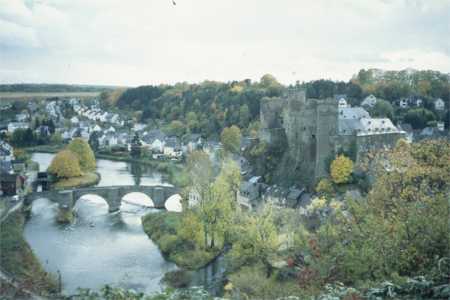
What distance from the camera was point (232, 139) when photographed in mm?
23984

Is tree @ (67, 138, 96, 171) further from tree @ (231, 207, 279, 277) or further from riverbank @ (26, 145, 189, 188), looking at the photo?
tree @ (231, 207, 279, 277)

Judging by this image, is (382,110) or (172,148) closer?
(382,110)

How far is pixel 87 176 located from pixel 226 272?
37.2 feet

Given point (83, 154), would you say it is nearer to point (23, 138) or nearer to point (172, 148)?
point (23, 138)

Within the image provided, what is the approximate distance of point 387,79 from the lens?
955 inches

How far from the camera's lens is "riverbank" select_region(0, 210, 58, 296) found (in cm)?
846

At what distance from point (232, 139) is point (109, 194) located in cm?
993

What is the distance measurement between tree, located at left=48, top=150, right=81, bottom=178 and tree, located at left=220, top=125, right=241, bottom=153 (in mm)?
7500

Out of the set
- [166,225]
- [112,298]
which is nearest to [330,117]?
[166,225]

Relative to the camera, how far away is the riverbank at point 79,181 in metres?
17.8

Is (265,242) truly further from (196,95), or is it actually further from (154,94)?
(154,94)

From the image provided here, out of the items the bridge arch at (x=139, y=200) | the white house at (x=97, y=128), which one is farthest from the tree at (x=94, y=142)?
the bridge arch at (x=139, y=200)

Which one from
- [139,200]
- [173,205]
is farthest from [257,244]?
[139,200]

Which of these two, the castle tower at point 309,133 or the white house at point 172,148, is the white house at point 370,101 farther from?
the white house at point 172,148
